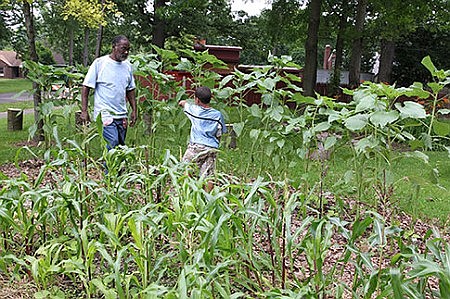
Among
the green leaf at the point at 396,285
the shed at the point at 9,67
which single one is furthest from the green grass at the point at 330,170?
the shed at the point at 9,67

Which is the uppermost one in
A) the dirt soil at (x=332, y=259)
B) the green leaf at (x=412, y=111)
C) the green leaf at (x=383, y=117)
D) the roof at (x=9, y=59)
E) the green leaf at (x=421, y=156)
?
the green leaf at (x=412, y=111)

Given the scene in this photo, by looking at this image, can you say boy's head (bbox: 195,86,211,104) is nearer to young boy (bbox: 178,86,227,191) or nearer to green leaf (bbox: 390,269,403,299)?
young boy (bbox: 178,86,227,191)

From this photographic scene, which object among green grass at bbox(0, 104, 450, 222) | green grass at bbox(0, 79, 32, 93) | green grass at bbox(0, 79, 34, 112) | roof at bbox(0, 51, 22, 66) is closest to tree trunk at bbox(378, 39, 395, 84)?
green grass at bbox(0, 104, 450, 222)

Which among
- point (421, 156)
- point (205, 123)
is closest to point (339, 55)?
point (205, 123)

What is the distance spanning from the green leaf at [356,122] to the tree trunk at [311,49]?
8334mm

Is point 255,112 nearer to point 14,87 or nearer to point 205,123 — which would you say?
point 205,123

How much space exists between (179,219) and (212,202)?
22 cm

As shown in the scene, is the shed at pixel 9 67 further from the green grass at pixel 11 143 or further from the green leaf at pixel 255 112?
the green leaf at pixel 255 112

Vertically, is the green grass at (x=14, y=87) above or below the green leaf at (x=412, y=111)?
below

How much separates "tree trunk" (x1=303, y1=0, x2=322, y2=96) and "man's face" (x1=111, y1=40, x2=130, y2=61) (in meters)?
6.96

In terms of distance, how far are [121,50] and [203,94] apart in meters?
0.83

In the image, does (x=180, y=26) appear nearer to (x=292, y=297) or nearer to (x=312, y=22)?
(x=312, y=22)

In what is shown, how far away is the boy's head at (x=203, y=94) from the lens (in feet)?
14.3

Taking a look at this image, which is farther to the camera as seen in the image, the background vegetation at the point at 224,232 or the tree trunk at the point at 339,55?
the tree trunk at the point at 339,55
